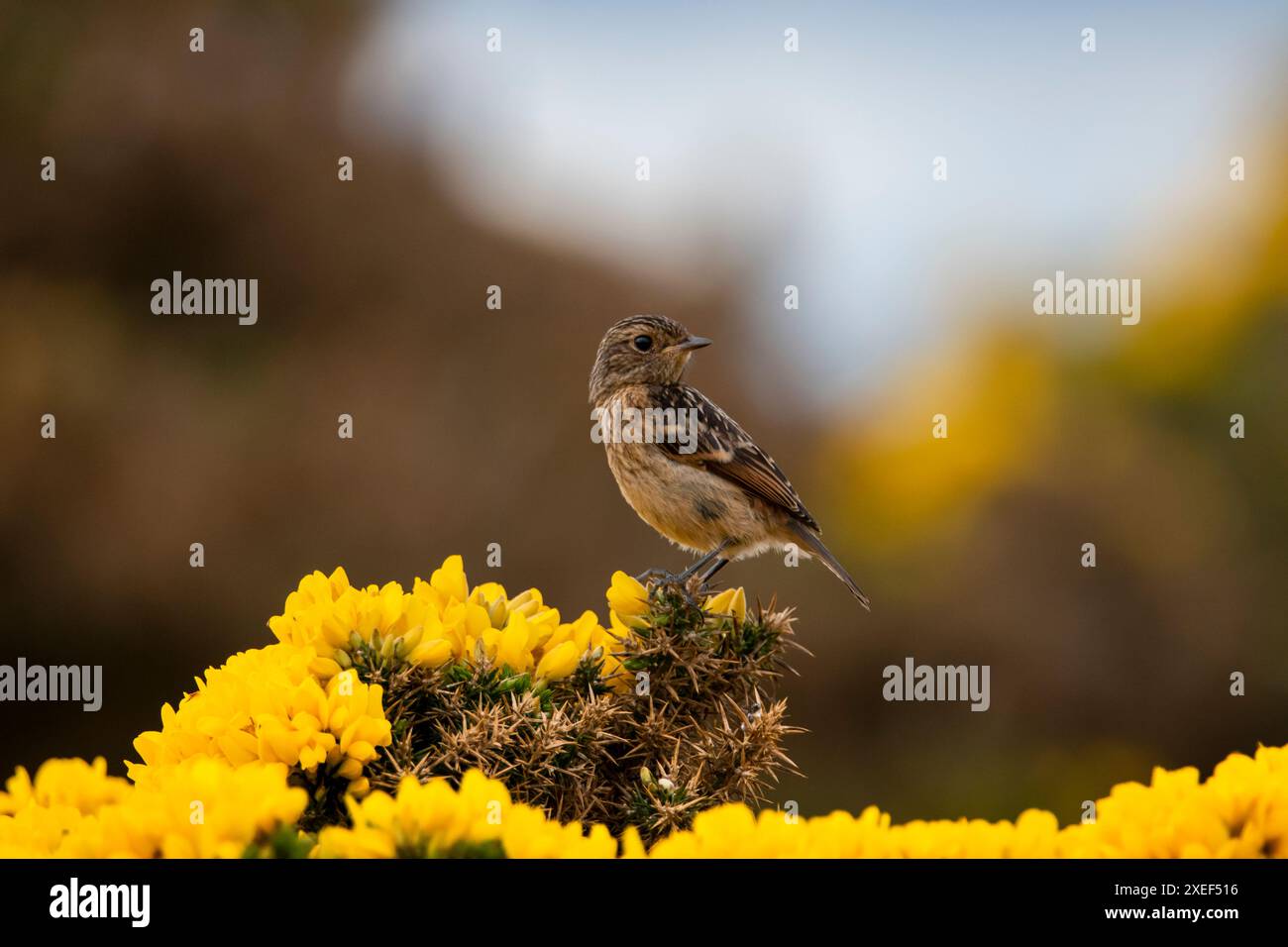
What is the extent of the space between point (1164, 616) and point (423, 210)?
6867 mm

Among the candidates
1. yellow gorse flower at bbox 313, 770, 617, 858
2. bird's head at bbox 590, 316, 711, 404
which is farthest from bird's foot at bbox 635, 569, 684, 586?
bird's head at bbox 590, 316, 711, 404

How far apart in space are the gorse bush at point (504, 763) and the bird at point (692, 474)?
1205 mm

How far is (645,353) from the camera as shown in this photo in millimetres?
5262

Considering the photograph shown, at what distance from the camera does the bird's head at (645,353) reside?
207 inches

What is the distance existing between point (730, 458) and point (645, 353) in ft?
2.10

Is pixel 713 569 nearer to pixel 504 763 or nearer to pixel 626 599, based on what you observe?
pixel 626 599

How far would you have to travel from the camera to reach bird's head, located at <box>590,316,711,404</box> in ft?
17.3

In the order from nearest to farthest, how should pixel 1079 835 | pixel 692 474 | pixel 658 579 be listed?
pixel 1079 835 < pixel 658 579 < pixel 692 474

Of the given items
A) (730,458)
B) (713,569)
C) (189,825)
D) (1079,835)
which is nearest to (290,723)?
(189,825)

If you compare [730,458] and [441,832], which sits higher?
[730,458]

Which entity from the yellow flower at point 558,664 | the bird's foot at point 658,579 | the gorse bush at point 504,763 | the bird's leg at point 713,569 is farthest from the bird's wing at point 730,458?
the yellow flower at point 558,664

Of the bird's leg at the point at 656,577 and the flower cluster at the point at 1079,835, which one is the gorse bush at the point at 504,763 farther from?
the bird's leg at the point at 656,577
